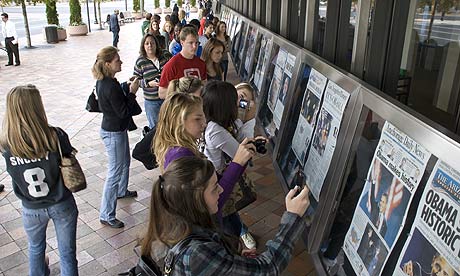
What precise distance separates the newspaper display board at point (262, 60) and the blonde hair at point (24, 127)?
2979mm

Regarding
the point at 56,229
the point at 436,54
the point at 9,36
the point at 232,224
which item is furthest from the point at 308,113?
the point at 9,36

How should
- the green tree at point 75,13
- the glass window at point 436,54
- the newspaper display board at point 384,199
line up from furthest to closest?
the green tree at point 75,13 → the glass window at point 436,54 → the newspaper display board at point 384,199

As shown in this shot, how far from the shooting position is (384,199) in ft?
5.77

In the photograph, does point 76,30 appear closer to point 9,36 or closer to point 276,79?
point 9,36

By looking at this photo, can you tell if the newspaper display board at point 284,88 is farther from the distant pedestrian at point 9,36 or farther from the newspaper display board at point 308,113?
the distant pedestrian at point 9,36

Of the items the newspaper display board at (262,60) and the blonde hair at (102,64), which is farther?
the newspaper display board at (262,60)

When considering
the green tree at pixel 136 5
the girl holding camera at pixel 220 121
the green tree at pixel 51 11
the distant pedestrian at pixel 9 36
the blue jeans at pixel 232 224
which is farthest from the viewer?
the green tree at pixel 136 5

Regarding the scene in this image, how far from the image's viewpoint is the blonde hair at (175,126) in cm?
263

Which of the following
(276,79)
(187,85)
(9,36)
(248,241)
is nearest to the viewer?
(187,85)

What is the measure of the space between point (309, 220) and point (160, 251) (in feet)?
3.70

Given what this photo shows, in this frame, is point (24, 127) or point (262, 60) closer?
point (24, 127)

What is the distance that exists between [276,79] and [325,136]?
1.87 meters

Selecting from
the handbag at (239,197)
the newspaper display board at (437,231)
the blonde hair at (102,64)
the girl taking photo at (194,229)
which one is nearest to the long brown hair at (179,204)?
the girl taking photo at (194,229)

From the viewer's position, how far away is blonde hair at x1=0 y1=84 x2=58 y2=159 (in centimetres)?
276
